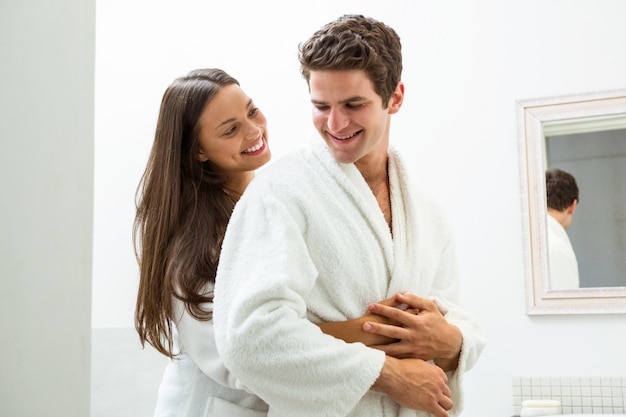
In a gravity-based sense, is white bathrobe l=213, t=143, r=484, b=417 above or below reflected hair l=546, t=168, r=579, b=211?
below

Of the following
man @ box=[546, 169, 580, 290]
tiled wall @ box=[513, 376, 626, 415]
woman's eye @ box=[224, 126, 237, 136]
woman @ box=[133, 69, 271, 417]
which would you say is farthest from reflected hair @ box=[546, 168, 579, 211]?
woman's eye @ box=[224, 126, 237, 136]

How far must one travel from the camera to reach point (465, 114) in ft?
9.96

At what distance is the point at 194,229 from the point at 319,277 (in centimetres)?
39

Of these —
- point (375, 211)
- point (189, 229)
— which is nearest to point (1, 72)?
point (375, 211)

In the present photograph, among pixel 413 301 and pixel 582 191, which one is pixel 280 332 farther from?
pixel 582 191

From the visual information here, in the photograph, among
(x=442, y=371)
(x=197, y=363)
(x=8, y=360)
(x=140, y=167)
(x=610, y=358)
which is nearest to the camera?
(x=8, y=360)

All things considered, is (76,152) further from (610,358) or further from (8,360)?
(610,358)

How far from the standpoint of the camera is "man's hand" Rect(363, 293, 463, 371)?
1.27 metres

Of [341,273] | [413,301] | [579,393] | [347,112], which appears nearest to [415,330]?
[413,301]

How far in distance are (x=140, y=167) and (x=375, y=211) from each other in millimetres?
2457

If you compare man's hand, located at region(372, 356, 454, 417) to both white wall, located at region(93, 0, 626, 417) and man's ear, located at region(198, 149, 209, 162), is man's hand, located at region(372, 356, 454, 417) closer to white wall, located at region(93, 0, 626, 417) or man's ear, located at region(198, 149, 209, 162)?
man's ear, located at region(198, 149, 209, 162)

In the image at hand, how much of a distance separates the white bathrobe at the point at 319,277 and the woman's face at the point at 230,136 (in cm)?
38

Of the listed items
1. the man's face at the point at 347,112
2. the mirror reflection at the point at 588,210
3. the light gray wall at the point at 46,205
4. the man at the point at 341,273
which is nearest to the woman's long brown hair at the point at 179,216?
the man at the point at 341,273

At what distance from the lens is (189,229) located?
1.56 m
